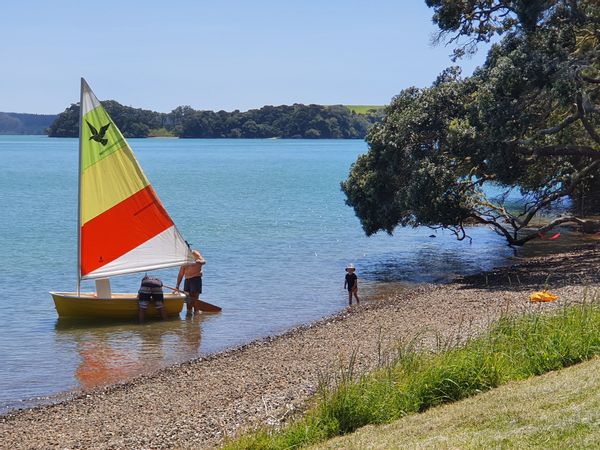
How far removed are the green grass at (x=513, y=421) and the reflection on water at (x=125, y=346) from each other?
9.15m

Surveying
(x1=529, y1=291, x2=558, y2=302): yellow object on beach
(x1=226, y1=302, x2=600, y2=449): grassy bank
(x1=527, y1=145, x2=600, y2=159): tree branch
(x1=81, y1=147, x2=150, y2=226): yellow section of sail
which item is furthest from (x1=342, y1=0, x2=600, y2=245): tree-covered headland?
(x1=226, y1=302, x2=600, y2=449): grassy bank

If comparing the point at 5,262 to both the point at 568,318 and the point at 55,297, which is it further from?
the point at 568,318

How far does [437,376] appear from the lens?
11688 millimetres

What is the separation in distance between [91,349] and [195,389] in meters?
6.21

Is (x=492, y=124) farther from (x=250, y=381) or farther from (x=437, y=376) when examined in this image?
(x=437, y=376)

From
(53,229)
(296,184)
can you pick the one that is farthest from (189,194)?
(53,229)

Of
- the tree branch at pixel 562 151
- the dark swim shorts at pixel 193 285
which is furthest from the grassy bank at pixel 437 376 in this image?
the tree branch at pixel 562 151

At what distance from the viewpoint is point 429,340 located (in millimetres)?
17078

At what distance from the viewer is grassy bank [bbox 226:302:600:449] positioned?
11.1 meters

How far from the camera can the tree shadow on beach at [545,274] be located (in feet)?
77.5

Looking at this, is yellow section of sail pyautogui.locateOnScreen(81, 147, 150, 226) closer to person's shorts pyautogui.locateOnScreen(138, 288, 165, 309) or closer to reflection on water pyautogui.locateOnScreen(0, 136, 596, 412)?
person's shorts pyautogui.locateOnScreen(138, 288, 165, 309)

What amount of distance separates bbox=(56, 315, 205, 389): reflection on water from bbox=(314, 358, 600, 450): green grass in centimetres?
915

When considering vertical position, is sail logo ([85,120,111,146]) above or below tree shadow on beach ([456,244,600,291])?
above

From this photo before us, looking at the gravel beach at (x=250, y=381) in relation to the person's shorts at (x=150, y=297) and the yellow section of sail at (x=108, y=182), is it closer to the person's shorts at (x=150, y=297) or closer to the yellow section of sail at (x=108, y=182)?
the person's shorts at (x=150, y=297)
